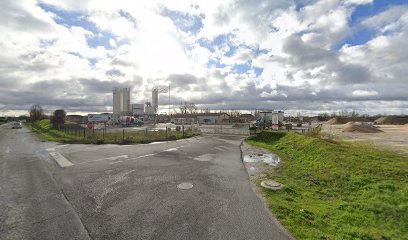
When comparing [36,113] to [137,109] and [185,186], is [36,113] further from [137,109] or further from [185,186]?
[185,186]

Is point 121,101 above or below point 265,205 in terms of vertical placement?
above

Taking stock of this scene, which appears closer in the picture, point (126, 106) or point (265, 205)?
point (265, 205)

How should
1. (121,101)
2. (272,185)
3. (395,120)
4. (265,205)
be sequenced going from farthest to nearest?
(121,101), (395,120), (272,185), (265,205)

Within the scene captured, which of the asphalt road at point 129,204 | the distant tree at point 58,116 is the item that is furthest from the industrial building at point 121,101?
the asphalt road at point 129,204

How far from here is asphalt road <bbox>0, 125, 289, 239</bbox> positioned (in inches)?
181

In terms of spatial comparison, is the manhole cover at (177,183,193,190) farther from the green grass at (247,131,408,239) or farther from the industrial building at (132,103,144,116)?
the industrial building at (132,103,144,116)

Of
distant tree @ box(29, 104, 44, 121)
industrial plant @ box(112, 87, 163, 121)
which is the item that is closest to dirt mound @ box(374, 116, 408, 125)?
industrial plant @ box(112, 87, 163, 121)

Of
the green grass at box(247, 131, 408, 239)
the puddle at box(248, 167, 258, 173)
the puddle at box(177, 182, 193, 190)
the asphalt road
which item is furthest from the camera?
the puddle at box(248, 167, 258, 173)

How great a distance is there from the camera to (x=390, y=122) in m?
82.1

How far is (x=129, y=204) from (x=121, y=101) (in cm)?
10460

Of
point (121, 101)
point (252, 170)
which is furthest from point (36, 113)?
point (252, 170)

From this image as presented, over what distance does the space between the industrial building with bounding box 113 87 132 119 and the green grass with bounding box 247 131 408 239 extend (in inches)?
3898

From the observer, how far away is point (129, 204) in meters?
6.02

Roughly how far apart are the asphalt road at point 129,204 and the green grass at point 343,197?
2.87 ft
